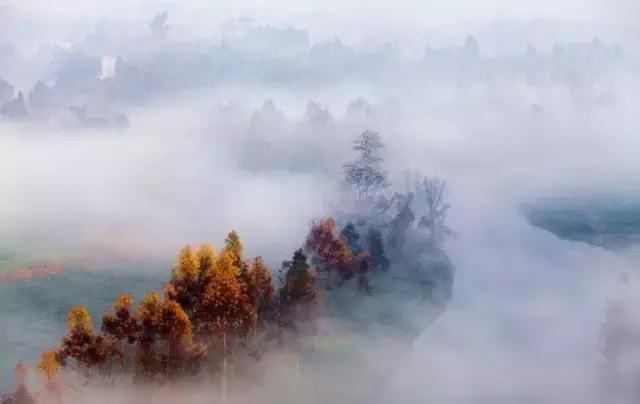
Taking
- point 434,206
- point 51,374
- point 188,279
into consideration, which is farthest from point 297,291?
point 51,374

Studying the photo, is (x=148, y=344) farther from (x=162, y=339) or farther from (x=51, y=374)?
(x=51, y=374)

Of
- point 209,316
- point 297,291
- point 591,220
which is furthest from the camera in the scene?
point 591,220

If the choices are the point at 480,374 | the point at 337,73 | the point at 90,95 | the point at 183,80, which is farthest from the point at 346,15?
the point at 480,374

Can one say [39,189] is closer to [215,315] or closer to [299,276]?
[215,315]

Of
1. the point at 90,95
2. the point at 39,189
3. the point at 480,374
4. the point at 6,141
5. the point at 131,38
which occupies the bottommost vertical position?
the point at 480,374

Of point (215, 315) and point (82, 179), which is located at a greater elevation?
point (82, 179)

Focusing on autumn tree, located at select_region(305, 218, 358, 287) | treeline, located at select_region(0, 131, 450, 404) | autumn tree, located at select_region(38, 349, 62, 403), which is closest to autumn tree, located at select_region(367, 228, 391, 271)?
treeline, located at select_region(0, 131, 450, 404)

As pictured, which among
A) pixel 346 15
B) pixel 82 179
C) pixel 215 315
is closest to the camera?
pixel 215 315
